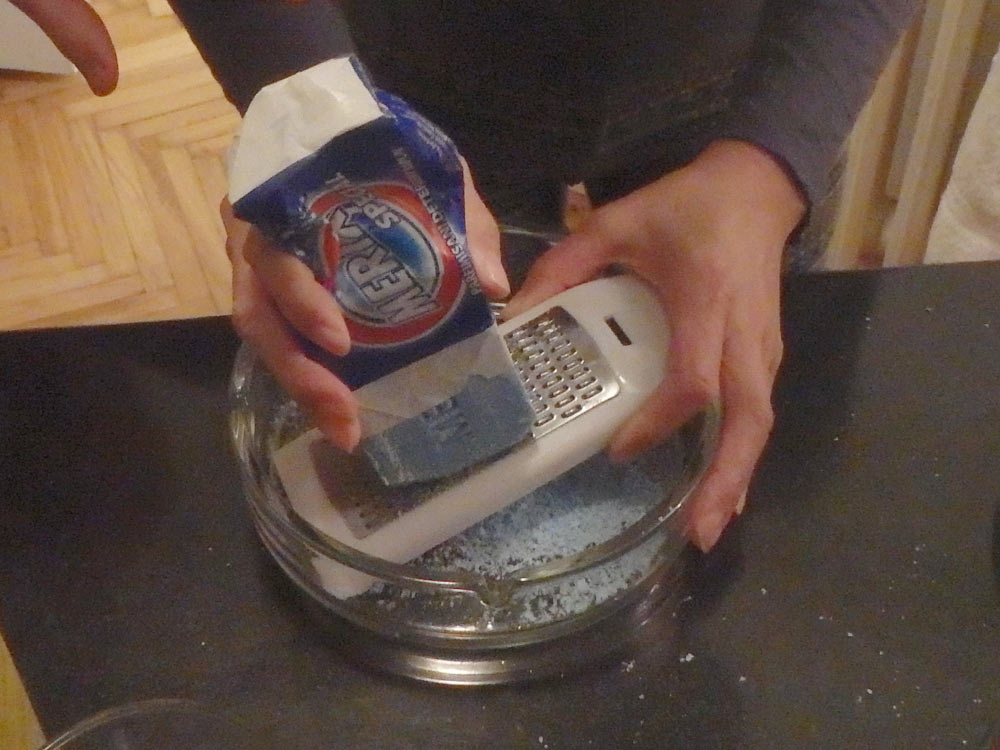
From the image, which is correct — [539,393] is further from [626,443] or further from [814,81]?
[814,81]

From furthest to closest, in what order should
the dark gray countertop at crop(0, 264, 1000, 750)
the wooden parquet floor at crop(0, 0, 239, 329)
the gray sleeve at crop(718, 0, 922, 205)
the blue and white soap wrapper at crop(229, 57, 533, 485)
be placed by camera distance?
the wooden parquet floor at crop(0, 0, 239, 329) < the gray sleeve at crop(718, 0, 922, 205) < the dark gray countertop at crop(0, 264, 1000, 750) < the blue and white soap wrapper at crop(229, 57, 533, 485)

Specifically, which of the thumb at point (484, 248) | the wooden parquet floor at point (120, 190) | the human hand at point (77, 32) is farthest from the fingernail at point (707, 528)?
the wooden parquet floor at point (120, 190)

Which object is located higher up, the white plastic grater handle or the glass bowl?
the white plastic grater handle

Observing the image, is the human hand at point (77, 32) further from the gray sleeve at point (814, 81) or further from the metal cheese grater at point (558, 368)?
the gray sleeve at point (814, 81)

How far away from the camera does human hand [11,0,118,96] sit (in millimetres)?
385

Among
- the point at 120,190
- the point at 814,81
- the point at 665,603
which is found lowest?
the point at 120,190

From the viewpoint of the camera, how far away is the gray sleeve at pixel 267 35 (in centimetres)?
54

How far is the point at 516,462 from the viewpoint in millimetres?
454

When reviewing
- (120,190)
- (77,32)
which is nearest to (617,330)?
(77,32)

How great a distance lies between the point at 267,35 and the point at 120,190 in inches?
46.3

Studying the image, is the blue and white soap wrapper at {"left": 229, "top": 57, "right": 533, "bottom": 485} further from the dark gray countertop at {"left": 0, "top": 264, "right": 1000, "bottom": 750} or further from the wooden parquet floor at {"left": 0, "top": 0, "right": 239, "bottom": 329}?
the wooden parquet floor at {"left": 0, "top": 0, "right": 239, "bottom": 329}

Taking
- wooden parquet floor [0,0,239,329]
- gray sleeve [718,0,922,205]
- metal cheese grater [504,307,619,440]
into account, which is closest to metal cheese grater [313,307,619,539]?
metal cheese grater [504,307,619,440]

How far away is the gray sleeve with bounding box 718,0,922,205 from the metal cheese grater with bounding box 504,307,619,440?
17cm

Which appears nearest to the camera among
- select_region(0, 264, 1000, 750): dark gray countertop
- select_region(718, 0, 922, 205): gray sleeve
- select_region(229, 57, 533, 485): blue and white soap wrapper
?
select_region(229, 57, 533, 485): blue and white soap wrapper
